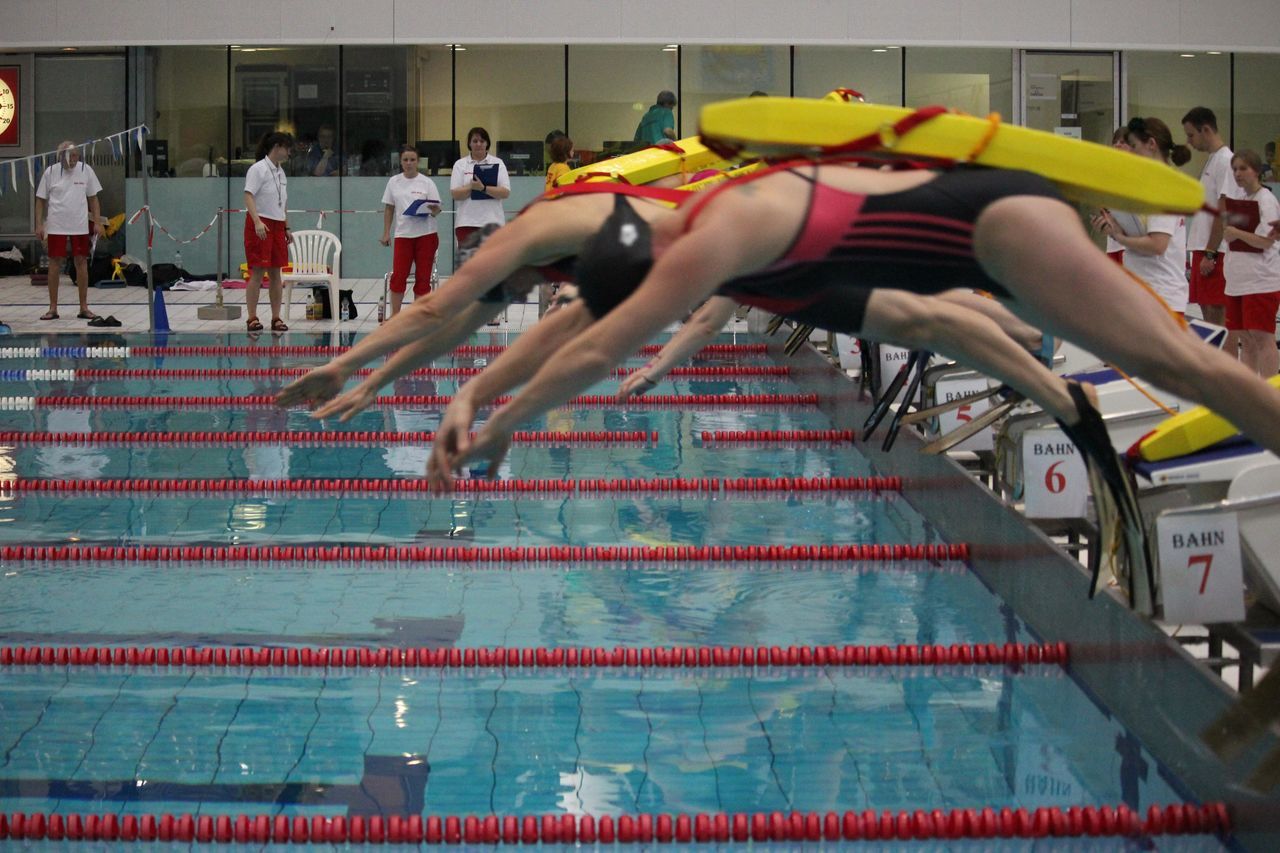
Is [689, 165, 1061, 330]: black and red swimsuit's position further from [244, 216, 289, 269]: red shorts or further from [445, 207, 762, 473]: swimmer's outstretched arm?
[244, 216, 289, 269]: red shorts

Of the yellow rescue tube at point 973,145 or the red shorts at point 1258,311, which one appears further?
the red shorts at point 1258,311

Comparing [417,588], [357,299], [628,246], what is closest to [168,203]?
[357,299]

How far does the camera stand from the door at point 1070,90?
18.7 m

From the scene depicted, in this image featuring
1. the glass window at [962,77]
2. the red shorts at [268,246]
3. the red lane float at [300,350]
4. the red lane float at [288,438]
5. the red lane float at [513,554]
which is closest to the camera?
the red lane float at [513,554]

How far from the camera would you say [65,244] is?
1388cm

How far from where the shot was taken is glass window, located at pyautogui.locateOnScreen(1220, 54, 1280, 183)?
62.0ft

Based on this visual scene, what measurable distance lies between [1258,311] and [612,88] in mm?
12245

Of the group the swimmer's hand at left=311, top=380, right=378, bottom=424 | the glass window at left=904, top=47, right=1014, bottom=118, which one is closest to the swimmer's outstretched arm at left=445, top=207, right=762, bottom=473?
the swimmer's hand at left=311, top=380, right=378, bottom=424

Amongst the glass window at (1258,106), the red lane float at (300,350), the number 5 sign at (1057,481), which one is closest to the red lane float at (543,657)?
the number 5 sign at (1057,481)

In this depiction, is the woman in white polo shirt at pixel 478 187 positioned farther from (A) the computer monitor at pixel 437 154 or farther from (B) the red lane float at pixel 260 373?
(A) the computer monitor at pixel 437 154

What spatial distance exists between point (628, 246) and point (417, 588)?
304 centimetres

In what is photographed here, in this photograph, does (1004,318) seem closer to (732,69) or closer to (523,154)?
(732,69)

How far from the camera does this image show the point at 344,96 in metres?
18.9

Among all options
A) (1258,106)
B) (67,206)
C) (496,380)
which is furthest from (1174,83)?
(496,380)
